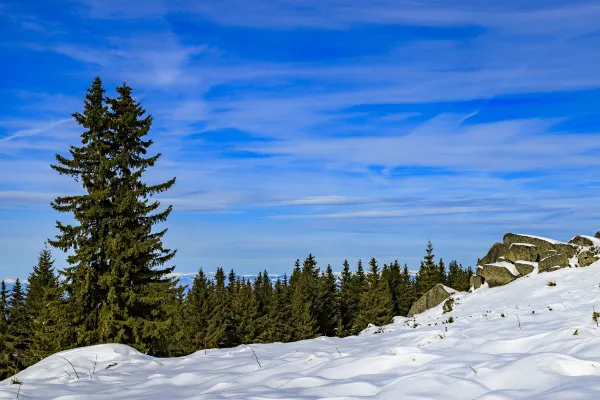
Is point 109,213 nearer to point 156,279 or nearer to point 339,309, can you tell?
point 156,279

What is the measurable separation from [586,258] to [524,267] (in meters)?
5.07

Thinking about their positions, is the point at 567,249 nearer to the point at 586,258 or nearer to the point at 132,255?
the point at 586,258

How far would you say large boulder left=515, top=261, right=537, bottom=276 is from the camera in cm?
2819

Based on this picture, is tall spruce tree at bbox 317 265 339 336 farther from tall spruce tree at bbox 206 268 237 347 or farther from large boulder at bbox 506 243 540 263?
large boulder at bbox 506 243 540 263

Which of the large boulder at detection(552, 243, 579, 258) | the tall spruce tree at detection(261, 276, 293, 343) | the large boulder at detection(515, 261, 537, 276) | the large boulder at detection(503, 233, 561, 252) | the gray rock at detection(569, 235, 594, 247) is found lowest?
the tall spruce tree at detection(261, 276, 293, 343)

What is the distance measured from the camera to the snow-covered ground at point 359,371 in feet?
13.9

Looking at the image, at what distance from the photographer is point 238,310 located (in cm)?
5659

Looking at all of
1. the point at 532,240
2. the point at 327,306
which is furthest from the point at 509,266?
the point at 327,306

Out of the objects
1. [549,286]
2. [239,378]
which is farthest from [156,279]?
[549,286]

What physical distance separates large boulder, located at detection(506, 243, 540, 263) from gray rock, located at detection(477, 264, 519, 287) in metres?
1.91

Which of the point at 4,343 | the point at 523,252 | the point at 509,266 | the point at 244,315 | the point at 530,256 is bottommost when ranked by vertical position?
the point at 4,343

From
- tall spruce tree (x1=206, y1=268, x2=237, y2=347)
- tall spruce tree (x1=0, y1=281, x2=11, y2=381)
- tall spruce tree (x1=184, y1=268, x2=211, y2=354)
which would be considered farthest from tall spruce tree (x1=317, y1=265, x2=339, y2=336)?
tall spruce tree (x1=0, y1=281, x2=11, y2=381)

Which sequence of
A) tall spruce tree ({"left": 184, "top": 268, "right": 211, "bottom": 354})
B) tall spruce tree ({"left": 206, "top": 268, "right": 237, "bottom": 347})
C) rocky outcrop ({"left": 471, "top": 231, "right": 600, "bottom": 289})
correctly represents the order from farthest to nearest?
tall spruce tree ({"left": 184, "top": 268, "right": 211, "bottom": 354})
tall spruce tree ({"left": 206, "top": 268, "right": 237, "bottom": 347})
rocky outcrop ({"left": 471, "top": 231, "right": 600, "bottom": 289})

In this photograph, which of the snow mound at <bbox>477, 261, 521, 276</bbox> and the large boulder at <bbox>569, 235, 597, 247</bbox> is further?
the snow mound at <bbox>477, 261, 521, 276</bbox>
